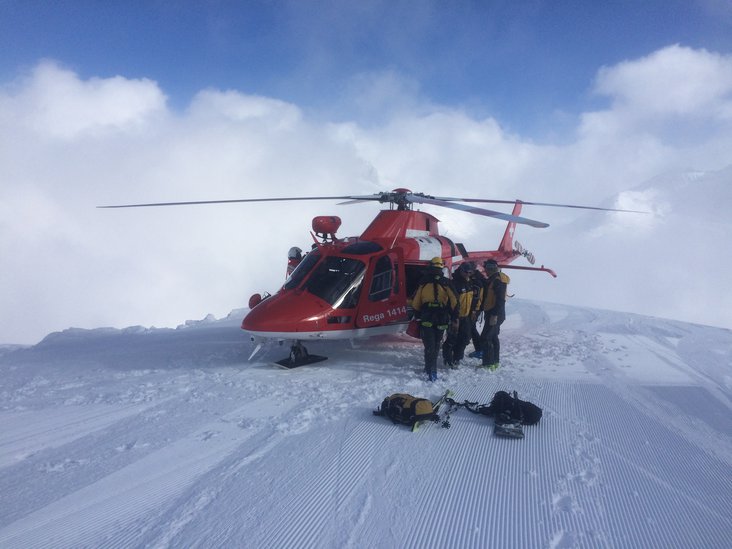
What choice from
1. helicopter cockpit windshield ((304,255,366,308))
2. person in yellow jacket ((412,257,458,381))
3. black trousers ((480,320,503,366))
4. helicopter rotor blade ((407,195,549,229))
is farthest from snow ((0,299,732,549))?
helicopter rotor blade ((407,195,549,229))

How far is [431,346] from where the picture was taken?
629 centimetres

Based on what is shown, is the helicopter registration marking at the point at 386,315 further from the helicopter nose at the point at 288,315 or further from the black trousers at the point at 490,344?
the black trousers at the point at 490,344

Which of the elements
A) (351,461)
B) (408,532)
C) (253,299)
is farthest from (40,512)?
(253,299)

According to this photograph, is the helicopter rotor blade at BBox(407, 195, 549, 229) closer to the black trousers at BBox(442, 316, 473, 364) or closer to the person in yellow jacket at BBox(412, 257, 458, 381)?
the person in yellow jacket at BBox(412, 257, 458, 381)

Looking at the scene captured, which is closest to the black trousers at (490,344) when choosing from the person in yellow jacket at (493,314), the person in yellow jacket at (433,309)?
the person in yellow jacket at (493,314)

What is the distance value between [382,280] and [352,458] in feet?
13.5

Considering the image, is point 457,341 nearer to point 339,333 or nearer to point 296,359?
point 339,333

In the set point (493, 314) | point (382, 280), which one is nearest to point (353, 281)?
point (382, 280)

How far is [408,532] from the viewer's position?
2965mm

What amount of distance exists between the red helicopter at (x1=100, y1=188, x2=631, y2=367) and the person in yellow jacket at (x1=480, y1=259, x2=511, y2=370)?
1067 mm

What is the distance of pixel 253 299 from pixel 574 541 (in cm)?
650

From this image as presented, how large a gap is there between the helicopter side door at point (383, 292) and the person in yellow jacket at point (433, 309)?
44.9 inches

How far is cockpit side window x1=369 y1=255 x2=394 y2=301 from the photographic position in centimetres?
754

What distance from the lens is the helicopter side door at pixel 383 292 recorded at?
24.2 ft
